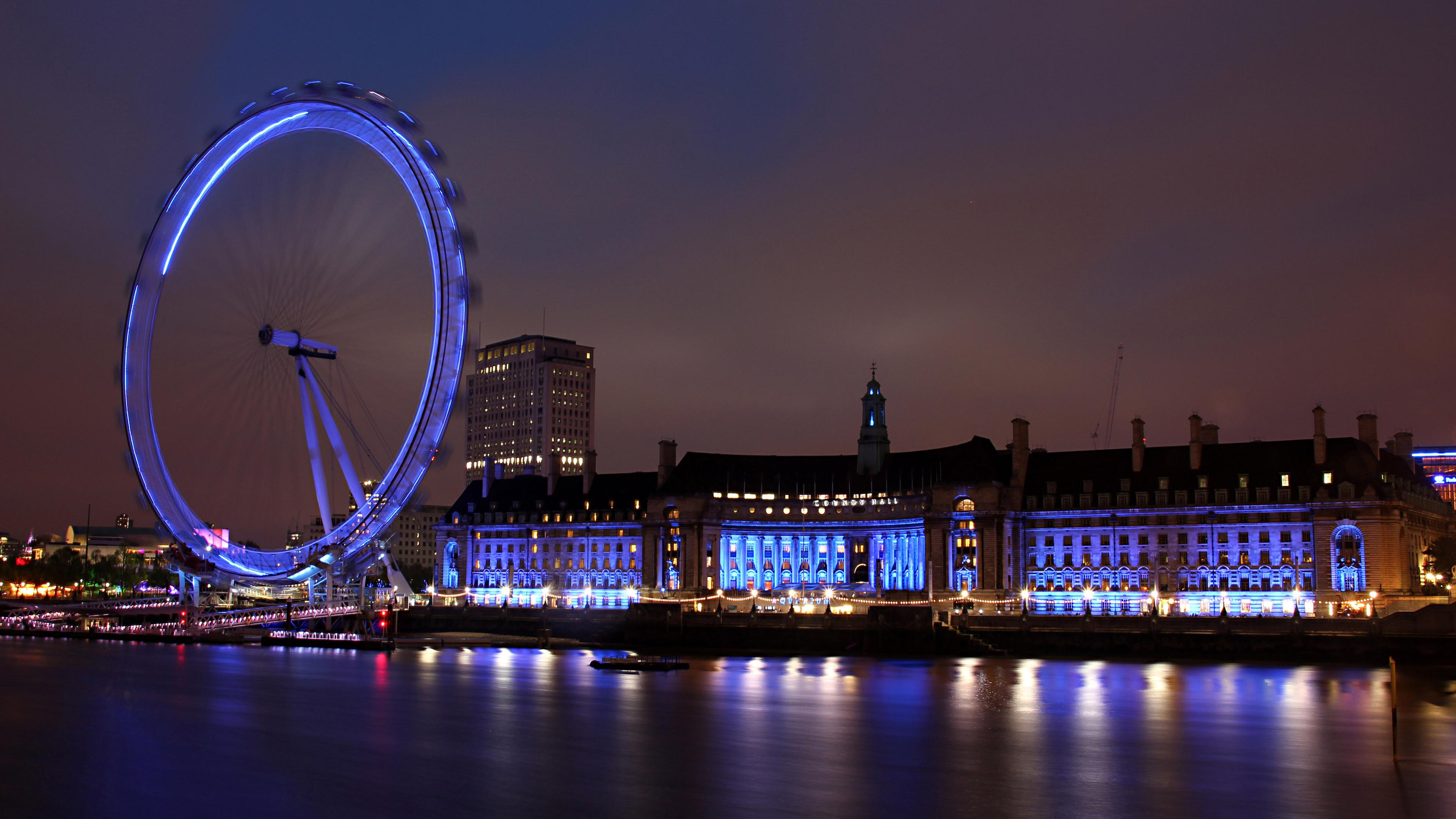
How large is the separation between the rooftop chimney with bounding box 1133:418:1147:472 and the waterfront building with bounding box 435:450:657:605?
56.4 m

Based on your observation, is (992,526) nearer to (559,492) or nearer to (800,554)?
(800,554)

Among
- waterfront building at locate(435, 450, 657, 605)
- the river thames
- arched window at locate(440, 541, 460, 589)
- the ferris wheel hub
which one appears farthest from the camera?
arched window at locate(440, 541, 460, 589)

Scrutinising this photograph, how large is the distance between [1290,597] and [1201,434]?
1985 centimetres

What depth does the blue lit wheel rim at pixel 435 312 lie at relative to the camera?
8581 cm

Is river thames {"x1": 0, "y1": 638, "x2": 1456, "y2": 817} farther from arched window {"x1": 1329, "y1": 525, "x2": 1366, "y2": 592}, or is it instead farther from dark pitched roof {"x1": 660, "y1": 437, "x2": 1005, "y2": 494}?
dark pitched roof {"x1": 660, "y1": 437, "x2": 1005, "y2": 494}

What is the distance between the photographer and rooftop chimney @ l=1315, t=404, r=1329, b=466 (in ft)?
420

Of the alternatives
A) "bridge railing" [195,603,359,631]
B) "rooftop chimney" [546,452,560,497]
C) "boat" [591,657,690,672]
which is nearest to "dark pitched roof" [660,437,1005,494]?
"rooftop chimney" [546,452,560,497]

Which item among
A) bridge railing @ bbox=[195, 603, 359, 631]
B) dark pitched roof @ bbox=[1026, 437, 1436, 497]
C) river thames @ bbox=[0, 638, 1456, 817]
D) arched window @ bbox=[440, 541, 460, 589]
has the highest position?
dark pitched roof @ bbox=[1026, 437, 1436, 497]

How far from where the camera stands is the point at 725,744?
55.1 metres

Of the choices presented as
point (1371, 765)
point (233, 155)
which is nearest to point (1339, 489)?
point (1371, 765)

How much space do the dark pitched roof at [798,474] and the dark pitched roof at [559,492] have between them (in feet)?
21.5

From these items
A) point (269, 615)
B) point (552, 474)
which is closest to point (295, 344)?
point (269, 615)

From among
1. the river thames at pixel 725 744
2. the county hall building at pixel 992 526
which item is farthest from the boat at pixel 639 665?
the county hall building at pixel 992 526

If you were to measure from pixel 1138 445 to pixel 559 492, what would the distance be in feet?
242
